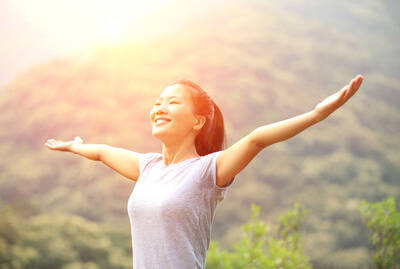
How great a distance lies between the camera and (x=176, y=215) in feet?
4.06

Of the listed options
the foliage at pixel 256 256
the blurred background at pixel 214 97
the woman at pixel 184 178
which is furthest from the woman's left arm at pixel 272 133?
the blurred background at pixel 214 97

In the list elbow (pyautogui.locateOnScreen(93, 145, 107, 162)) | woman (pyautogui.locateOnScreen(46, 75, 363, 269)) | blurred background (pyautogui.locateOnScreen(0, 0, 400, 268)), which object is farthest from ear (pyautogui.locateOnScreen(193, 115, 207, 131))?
blurred background (pyautogui.locateOnScreen(0, 0, 400, 268))

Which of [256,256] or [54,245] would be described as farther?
[54,245]

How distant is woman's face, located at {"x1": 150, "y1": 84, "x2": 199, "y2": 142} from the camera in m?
1.41

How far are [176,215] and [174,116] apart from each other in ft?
1.15

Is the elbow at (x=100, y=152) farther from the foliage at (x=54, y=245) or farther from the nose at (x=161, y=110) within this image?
the foliage at (x=54, y=245)

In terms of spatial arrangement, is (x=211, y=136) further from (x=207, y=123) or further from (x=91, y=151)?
(x=91, y=151)

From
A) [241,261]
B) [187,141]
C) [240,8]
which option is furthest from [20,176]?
[240,8]

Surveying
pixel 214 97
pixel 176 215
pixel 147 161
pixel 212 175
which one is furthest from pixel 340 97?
pixel 214 97

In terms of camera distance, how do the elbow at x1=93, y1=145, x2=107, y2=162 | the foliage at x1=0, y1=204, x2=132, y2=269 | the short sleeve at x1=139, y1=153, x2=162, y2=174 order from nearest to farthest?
the short sleeve at x1=139, y1=153, x2=162, y2=174 < the elbow at x1=93, y1=145, x2=107, y2=162 < the foliage at x1=0, y1=204, x2=132, y2=269

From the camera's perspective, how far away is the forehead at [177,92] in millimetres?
1464

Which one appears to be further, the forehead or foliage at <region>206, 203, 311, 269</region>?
foliage at <region>206, 203, 311, 269</region>

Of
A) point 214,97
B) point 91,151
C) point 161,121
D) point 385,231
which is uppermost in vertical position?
point 161,121

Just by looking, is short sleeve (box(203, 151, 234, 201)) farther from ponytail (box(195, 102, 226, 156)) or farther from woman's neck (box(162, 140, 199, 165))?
ponytail (box(195, 102, 226, 156))
